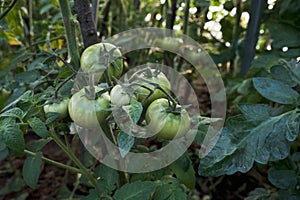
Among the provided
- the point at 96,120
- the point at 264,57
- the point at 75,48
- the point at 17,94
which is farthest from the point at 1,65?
the point at 264,57

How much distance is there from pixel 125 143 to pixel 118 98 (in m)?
0.06

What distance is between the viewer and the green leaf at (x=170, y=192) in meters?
0.65

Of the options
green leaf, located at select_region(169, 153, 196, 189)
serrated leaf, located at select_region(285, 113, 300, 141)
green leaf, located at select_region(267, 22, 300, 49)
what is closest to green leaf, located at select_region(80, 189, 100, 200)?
green leaf, located at select_region(169, 153, 196, 189)

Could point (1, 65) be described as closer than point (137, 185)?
No

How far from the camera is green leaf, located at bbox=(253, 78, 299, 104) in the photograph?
2.27 ft

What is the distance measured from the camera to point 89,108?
529 mm

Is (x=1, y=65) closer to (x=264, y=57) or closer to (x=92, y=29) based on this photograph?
(x=92, y=29)

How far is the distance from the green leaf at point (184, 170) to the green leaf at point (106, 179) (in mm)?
109

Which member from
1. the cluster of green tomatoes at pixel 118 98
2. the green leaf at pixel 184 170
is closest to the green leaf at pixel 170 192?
the green leaf at pixel 184 170

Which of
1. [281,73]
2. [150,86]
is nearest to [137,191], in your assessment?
[150,86]

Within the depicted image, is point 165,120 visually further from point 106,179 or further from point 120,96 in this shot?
point 106,179

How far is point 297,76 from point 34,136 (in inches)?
42.6

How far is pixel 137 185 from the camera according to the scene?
24.4 inches

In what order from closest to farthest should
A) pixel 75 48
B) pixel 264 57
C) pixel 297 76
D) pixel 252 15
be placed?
pixel 75 48
pixel 297 76
pixel 264 57
pixel 252 15
